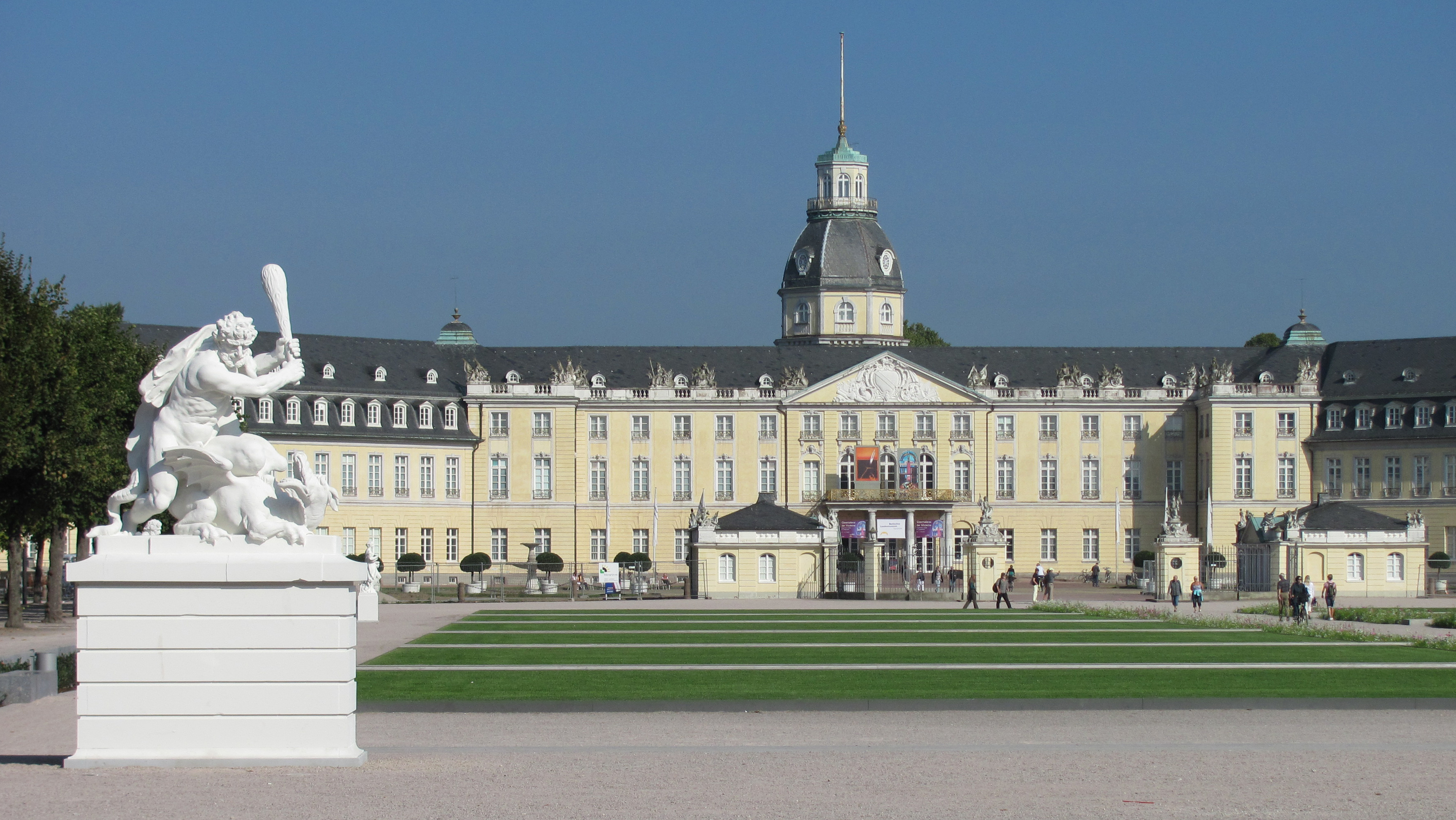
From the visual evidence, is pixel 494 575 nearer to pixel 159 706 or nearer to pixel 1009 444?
pixel 1009 444

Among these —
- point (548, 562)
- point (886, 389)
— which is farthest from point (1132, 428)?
point (548, 562)

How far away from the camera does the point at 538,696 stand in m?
26.1

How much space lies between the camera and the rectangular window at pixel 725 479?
98188 millimetres

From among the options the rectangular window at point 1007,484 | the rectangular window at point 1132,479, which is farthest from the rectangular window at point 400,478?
the rectangular window at point 1132,479

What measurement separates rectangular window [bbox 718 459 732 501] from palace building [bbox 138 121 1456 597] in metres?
0.09

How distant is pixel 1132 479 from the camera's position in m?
98.6

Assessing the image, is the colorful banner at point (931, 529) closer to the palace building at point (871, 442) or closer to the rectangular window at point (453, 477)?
the palace building at point (871, 442)

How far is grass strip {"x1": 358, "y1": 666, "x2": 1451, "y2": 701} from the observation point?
26172mm

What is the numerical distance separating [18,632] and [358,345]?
2055 inches

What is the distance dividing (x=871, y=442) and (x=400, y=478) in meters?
24.0

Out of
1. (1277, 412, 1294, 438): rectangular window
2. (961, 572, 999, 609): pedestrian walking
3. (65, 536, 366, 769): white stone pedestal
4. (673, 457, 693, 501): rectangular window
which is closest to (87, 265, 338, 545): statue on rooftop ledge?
(65, 536, 366, 769): white stone pedestal

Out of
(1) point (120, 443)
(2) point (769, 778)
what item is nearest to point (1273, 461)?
(1) point (120, 443)

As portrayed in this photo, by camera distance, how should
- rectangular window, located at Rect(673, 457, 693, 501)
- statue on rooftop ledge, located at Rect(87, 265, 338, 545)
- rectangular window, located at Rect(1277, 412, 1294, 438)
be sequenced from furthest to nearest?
1. rectangular window, located at Rect(673, 457, 693, 501)
2. rectangular window, located at Rect(1277, 412, 1294, 438)
3. statue on rooftop ledge, located at Rect(87, 265, 338, 545)

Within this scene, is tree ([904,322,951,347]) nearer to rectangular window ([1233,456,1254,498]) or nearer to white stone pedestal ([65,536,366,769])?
rectangular window ([1233,456,1254,498])
